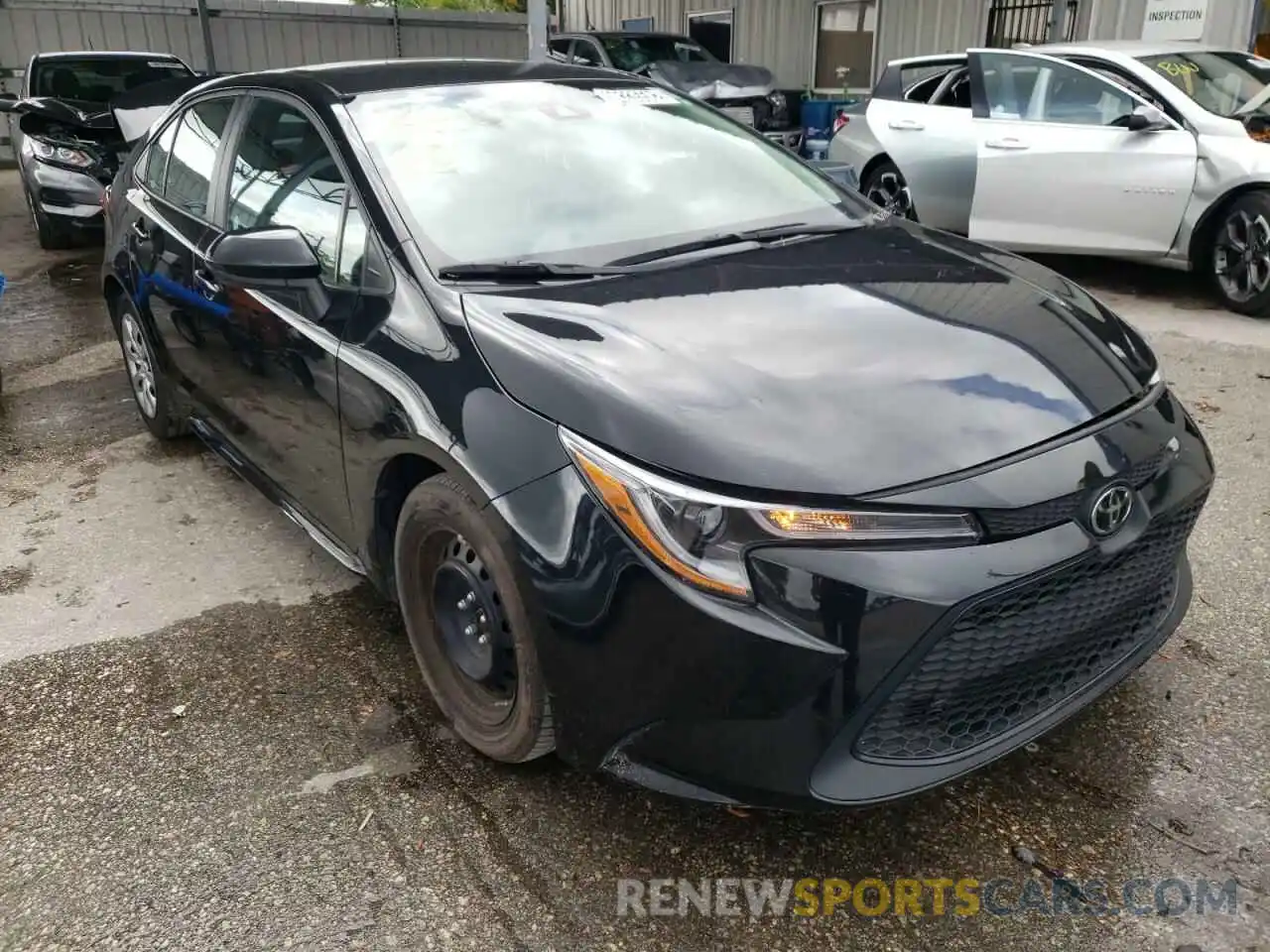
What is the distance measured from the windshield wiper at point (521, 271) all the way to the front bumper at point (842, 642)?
2.24 feet

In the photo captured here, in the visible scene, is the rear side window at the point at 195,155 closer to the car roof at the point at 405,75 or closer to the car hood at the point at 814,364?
the car roof at the point at 405,75

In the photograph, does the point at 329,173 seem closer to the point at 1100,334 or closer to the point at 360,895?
the point at 360,895

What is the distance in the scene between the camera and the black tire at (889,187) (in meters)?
7.96

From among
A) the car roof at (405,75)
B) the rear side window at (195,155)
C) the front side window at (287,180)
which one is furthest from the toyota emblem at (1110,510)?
the rear side window at (195,155)

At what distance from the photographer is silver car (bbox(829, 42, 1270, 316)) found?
6.04m

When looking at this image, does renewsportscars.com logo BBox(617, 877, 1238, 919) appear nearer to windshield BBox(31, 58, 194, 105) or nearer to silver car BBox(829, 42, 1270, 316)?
silver car BBox(829, 42, 1270, 316)

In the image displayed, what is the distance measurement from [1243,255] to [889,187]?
2.82 meters

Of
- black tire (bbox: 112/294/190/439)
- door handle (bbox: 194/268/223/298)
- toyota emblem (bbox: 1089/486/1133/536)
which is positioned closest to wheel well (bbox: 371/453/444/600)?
door handle (bbox: 194/268/223/298)

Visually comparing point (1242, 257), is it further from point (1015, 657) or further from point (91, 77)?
point (91, 77)

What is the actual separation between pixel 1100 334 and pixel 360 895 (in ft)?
6.88

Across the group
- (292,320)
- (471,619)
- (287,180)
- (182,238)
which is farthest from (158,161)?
(471,619)

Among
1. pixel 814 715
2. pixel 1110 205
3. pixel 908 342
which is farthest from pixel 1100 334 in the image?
pixel 1110 205

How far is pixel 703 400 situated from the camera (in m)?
2.01

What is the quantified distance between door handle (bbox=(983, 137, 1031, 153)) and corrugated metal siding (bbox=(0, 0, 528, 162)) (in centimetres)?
1233
